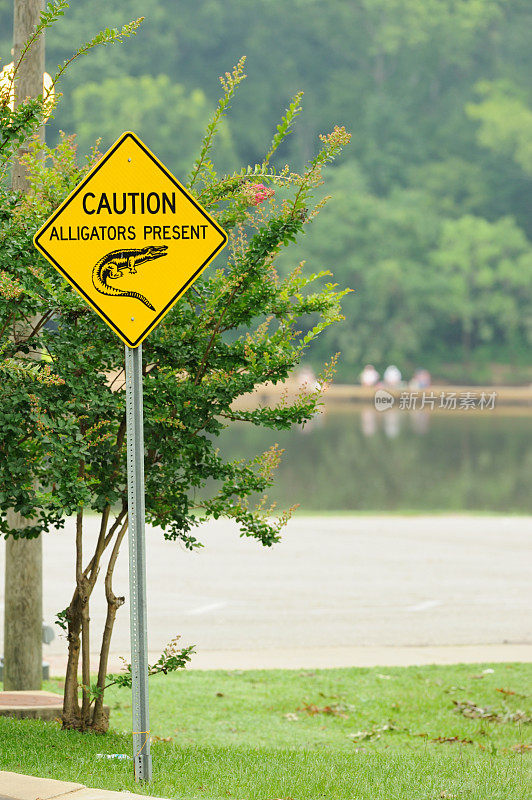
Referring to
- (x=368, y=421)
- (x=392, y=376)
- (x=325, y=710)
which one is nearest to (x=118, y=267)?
(x=325, y=710)

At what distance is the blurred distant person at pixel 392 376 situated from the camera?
73.5 metres

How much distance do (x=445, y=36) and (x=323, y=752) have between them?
9015cm

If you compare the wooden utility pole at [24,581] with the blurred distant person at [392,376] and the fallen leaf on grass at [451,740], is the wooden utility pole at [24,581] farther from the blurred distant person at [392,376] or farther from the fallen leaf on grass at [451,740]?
the blurred distant person at [392,376]

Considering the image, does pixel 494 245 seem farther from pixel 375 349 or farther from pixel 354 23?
pixel 354 23

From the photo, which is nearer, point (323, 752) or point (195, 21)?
point (323, 752)

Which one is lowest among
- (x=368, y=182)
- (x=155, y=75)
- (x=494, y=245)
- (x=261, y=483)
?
(x=261, y=483)

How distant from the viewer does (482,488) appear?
31266mm

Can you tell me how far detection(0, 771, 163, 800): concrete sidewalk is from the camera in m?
5.15

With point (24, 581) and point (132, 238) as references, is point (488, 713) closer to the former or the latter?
point (24, 581)

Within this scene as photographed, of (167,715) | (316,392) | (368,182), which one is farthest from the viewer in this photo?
(368,182)

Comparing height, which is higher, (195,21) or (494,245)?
(195,21)

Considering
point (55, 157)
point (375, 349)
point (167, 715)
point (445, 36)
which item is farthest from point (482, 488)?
point (445, 36)

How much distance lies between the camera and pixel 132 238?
576 centimetres

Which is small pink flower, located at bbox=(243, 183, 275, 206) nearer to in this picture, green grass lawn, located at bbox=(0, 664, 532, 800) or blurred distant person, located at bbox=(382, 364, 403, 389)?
green grass lawn, located at bbox=(0, 664, 532, 800)
